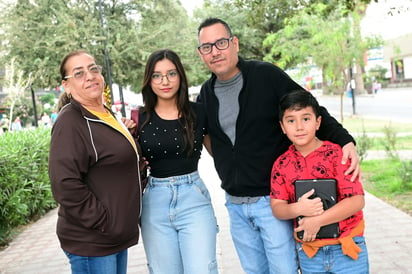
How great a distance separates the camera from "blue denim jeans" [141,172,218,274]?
285cm

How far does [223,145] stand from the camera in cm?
298

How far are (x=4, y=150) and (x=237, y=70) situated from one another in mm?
5111

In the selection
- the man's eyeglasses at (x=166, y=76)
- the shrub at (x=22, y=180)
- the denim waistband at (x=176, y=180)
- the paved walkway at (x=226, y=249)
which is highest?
the man's eyeglasses at (x=166, y=76)

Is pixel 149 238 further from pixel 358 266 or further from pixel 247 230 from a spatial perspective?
pixel 358 266

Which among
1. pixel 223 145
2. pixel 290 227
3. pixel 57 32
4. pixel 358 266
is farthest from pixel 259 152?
pixel 57 32

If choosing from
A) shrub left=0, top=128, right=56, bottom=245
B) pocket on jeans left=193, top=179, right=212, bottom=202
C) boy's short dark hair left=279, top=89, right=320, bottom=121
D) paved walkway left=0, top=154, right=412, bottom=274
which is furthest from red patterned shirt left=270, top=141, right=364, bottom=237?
shrub left=0, top=128, right=56, bottom=245

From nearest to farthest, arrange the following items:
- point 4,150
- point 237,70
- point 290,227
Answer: point 290,227
point 237,70
point 4,150

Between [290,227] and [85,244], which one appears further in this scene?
[290,227]

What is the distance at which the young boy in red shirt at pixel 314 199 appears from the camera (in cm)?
256

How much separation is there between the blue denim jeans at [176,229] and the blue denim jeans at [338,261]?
2.13 feet

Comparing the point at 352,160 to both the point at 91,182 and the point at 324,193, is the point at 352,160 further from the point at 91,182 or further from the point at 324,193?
the point at 91,182

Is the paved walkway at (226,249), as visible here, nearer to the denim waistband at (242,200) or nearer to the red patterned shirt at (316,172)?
the denim waistband at (242,200)

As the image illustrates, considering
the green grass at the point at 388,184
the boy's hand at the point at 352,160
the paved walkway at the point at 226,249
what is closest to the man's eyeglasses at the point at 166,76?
the boy's hand at the point at 352,160

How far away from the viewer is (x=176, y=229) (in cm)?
290
